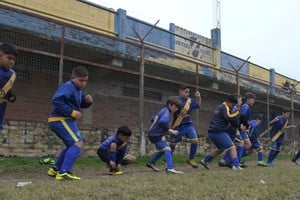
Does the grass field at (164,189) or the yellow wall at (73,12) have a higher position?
the yellow wall at (73,12)

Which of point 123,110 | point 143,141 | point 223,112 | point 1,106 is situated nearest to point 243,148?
point 223,112

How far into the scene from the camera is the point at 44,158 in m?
10.3

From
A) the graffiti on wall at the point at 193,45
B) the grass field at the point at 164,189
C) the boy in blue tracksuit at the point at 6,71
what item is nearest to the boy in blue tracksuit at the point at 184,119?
the grass field at the point at 164,189

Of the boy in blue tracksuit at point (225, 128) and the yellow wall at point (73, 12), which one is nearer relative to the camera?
the boy in blue tracksuit at point (225, 128)

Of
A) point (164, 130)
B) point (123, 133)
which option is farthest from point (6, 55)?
point (164, 130)

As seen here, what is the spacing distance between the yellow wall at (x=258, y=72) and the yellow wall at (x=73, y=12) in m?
11.8

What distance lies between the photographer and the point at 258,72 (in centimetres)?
2777

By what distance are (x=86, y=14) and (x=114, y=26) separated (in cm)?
145

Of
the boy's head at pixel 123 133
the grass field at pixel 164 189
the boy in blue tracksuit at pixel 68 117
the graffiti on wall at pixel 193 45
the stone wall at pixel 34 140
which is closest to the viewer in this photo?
the grass field at pixel 164 189

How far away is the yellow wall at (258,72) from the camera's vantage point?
26908mm

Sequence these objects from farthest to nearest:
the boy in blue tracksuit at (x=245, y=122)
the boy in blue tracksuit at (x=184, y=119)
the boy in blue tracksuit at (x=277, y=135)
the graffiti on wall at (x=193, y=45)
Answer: the graffiti on wall at (x=193, y=45) < the boy in blue tracksuit at (x=277, y=135) < the boy in blue tracksuit at (x=245, y=122) < the boy in blue tracksuit at (x=184, y=119)

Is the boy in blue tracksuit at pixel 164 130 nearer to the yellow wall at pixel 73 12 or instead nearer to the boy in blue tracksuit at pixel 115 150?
the boy in blue tracksuit at pixel 115 150

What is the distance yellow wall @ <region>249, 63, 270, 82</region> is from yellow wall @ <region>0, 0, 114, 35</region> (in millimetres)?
11787

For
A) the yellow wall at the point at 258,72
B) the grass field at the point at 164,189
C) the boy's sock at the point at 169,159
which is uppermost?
the yellow wall at the point at 258,72
